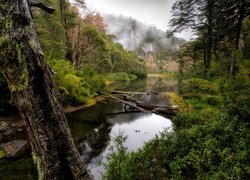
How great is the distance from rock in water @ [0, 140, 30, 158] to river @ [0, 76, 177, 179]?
440 mm

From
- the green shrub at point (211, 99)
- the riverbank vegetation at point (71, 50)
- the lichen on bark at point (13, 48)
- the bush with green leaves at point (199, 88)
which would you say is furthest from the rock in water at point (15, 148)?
the bush with green leaves at point (199, 88)

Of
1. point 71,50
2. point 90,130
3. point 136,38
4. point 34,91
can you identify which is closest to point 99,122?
point 90,130

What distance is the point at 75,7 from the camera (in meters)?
19.3

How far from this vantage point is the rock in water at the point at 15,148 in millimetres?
5805

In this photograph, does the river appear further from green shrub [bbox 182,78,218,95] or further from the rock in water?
green shrub [bbox 182,78,218,95]

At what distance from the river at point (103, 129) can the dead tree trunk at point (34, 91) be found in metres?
3.16

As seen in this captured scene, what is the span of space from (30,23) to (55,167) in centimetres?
153

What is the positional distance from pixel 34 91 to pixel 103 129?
7.47 metres

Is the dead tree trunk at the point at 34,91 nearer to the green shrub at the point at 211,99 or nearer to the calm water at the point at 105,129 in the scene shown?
the calm water at the point at 105,129

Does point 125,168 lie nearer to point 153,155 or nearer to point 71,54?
point 153,155

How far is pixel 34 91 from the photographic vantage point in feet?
6.21

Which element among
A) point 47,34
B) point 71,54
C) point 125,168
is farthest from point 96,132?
point 71,54

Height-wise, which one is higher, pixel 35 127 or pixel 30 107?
pixel 30 107

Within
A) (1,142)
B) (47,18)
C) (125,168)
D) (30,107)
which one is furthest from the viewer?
(47,18)
